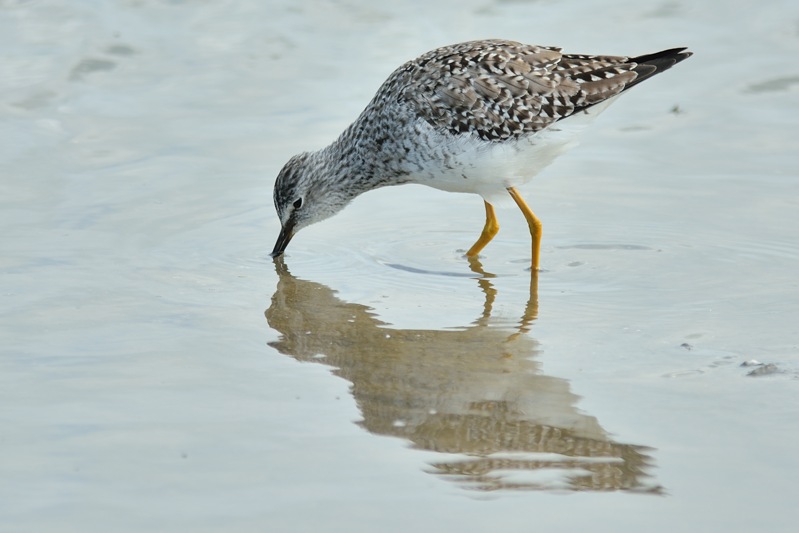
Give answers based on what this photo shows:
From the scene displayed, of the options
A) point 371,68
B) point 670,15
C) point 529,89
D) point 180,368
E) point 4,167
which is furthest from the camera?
point 670,15

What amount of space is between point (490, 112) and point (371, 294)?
71.6 inches

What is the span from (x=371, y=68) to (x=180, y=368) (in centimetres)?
733

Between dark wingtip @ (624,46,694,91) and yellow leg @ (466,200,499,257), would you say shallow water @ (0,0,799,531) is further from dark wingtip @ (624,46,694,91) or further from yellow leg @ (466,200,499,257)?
dark wingtip @ (624,46,694,91)

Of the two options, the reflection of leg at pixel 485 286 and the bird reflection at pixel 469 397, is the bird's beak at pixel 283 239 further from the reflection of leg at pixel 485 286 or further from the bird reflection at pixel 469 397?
the reflection of leg at pixel 485 286

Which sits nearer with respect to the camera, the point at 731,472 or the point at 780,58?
the point at 731,472

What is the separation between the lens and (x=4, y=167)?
1088 cm

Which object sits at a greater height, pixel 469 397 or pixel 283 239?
pixel 283 239

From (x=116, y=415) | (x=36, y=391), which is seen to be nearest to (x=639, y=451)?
(x=116, y=415)

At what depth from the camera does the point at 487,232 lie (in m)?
9.75

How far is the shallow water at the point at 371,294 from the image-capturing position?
552cm

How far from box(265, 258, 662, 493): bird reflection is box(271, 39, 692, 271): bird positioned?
1096mm

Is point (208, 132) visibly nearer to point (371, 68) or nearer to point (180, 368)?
point (371, 68)

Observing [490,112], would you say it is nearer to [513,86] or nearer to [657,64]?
[513,86]

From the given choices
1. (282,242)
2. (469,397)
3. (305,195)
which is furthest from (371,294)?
(469,397)
